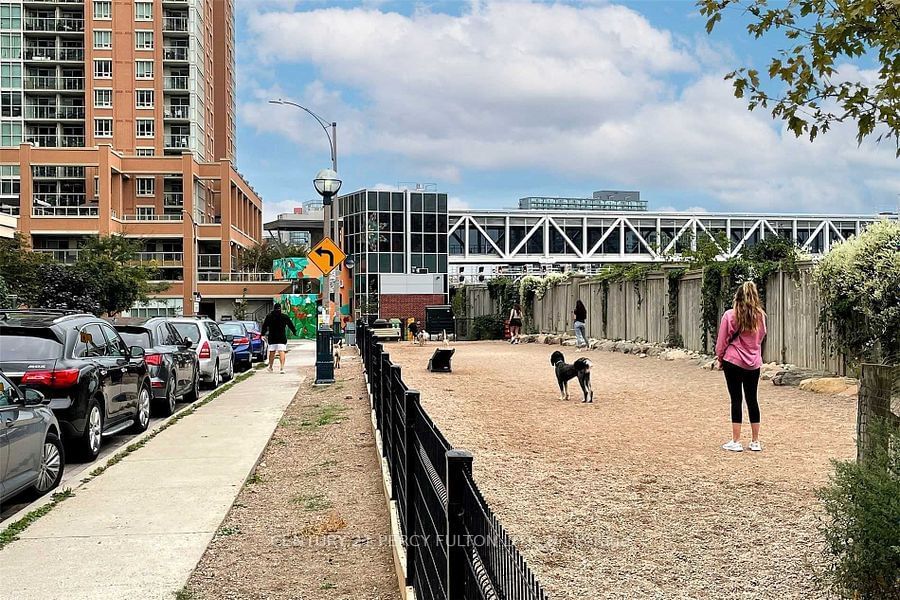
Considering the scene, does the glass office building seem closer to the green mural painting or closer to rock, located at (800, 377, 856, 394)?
the green mural painting

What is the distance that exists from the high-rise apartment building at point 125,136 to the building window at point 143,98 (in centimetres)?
9

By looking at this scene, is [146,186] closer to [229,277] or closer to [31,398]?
[229,277]

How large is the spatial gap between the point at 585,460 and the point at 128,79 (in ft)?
257

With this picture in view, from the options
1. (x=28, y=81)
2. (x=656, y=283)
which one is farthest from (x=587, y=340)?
(x=28, y=81)

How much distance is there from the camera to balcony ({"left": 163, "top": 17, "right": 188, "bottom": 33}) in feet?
263

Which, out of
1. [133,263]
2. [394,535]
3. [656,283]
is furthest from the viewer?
[133,263]

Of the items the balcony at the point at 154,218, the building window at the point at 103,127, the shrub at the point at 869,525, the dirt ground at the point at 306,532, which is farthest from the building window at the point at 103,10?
the shrub at the point at 869,525

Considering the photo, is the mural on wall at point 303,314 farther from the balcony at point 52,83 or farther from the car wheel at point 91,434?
the car wheel at point 91,434

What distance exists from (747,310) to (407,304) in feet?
189

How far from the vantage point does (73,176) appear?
7194 cm

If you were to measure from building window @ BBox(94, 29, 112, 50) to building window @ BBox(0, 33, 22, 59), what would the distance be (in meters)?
6.46

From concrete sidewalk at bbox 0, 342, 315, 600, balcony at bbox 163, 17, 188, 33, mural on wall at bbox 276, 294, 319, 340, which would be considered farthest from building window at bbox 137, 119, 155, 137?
concrete sidewalk at bbox 0, 342, 315, 600

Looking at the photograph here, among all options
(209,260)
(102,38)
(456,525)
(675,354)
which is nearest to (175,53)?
(102,38)

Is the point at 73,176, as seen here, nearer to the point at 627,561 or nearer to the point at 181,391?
the point at 181,391
